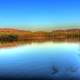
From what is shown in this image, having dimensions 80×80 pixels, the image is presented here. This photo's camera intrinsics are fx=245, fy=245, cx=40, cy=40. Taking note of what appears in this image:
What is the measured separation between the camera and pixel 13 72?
35.6 ft

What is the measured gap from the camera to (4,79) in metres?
9.34

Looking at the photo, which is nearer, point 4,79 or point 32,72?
point 4,79

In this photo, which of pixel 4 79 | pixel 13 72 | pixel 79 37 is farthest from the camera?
pixel 79 37

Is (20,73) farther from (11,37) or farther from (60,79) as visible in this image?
(11,37)

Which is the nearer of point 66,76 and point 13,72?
point 66,76

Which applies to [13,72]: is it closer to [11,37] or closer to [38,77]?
[38,77]

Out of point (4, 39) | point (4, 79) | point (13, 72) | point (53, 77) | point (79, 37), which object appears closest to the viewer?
point (4, 79)

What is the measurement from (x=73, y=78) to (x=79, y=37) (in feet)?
176

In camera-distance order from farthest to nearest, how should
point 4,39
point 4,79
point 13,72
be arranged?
point 4,39, point 13,72, point 4,79

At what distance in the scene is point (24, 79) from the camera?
30.7 ft

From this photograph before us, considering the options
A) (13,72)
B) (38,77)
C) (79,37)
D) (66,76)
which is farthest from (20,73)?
(79,37)

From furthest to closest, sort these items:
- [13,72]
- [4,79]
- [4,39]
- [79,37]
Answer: [79,37] → [4,39] → [13,72] → [4,79]

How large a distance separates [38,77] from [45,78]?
0.95 feet

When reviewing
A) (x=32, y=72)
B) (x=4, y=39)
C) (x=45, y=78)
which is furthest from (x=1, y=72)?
(x=4, y=39)
